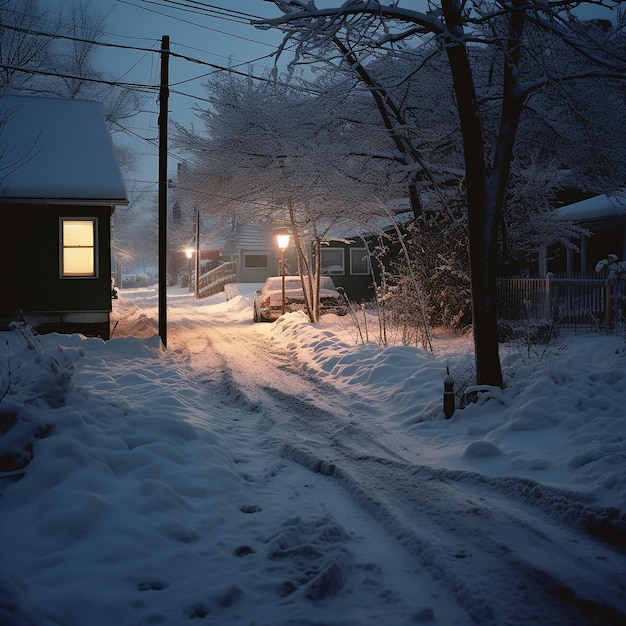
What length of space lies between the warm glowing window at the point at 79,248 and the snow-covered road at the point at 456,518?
31.6ft

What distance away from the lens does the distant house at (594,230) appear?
59.5ft

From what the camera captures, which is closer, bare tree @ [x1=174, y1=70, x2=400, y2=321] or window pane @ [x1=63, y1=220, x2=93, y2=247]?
bare tree @ [x1=174, y1=70, x2=400, y2=321]

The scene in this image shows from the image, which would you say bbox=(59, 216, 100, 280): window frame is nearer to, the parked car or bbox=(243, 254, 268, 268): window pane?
the parked car

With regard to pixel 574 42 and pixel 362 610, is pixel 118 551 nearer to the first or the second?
pixel 362 610

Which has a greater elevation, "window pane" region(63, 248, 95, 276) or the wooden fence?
"window pane" region(63, 248, 95, 276)

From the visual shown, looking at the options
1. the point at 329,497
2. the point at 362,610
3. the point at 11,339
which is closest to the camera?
the point at 362,610

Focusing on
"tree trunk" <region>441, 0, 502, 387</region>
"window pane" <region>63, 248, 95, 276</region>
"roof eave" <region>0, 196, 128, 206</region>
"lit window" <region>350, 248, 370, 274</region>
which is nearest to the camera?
"tree trunk" <region>441, 0, 502, 387</region>

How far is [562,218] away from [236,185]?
33.1 feet

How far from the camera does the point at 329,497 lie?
4988 millimetres

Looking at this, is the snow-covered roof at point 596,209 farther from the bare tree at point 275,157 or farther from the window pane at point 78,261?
the window pane at point 78,261

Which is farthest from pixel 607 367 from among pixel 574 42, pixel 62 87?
pixel 62 87

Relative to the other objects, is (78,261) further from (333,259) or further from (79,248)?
(333,259)

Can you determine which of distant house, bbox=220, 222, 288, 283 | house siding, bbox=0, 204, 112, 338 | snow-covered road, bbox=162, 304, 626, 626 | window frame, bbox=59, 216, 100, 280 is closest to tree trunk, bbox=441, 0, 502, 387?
snow-covered road, bbox=162, 304, 626, 626

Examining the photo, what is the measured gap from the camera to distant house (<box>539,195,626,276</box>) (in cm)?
1812
